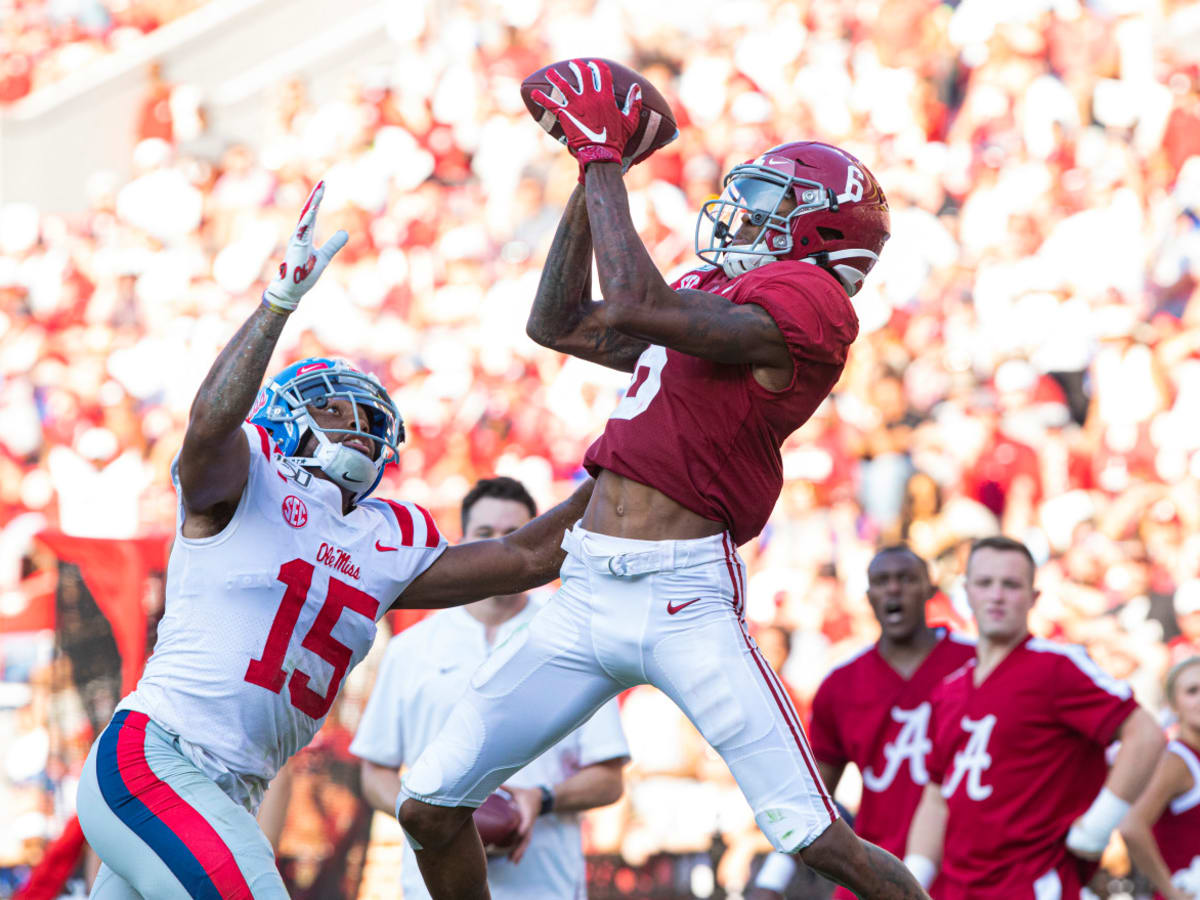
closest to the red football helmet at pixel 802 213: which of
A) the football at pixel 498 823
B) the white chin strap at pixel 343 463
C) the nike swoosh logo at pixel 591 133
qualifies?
the nike swoosh logo at pixel 591 133

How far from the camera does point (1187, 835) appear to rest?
4422mm

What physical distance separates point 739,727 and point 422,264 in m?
7.86

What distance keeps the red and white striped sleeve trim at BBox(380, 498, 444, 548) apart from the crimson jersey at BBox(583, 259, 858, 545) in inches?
19.2

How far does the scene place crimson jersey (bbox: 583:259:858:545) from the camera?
2875mm

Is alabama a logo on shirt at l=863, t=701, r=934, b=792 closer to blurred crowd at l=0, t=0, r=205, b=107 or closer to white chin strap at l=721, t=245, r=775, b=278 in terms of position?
white chin strap at l=721, t=245, r=775, b=278

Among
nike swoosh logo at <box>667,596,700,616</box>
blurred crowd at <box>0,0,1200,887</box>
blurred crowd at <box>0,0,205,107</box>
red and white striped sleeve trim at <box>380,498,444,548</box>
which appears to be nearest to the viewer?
nike swoosh logo at <box>667,596,700,616</box>

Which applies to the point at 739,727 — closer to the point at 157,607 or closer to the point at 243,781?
the point at 243,781

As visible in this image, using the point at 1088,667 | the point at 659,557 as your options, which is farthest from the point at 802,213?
the point at 1088,667

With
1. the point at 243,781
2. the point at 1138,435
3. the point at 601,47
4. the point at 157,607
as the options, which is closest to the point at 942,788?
the point at 243,781

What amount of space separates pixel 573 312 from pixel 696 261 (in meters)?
5.88

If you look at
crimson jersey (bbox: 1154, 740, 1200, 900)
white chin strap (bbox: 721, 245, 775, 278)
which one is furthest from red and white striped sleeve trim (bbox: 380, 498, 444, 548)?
crimson jersey (bbox: 1154, 740, 1200, 900)

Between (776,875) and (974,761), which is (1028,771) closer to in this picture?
(974,761)

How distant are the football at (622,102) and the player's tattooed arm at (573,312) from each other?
0.24 m

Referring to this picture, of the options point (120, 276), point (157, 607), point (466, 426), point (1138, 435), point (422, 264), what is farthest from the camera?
point (120, 276)
